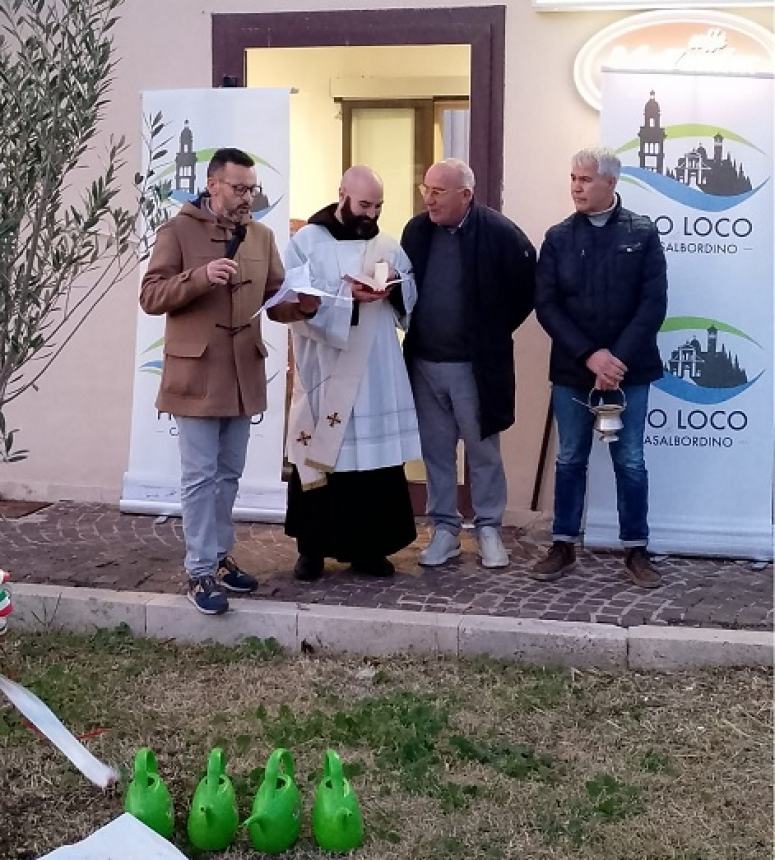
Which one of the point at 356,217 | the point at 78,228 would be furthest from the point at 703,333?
the point at 78,228

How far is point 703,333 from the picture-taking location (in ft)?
20.7

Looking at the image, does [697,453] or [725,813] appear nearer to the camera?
[725,813]

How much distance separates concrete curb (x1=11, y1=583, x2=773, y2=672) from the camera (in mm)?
→ 4969

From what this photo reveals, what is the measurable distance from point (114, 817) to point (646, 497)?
316cm

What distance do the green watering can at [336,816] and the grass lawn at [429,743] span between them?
72mm

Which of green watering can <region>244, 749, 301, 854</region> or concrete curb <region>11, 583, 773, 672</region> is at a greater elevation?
concrete curb <region>11, 583, 773, 672</region>

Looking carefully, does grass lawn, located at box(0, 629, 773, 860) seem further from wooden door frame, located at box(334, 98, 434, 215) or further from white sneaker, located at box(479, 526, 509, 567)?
wooden door frame, located at box(334, 98, 434, 215)

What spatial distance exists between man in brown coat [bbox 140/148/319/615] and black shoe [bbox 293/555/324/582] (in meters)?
0.59

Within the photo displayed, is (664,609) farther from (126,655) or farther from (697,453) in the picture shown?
(126,655)

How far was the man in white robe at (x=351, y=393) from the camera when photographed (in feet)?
18.3

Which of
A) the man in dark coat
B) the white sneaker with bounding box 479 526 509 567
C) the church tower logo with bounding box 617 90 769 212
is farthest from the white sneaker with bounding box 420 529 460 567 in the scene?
the church tower logo with bounding box 617 90 769 212

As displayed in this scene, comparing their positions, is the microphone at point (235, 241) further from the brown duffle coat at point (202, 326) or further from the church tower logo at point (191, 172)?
the church tower logo at point (191, 172)

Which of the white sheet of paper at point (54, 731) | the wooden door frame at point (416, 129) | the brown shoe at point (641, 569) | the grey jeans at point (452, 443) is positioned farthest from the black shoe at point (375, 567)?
the wooden door frame at point (416, 129)

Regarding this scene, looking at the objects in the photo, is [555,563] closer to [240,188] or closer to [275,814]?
[240,188]
